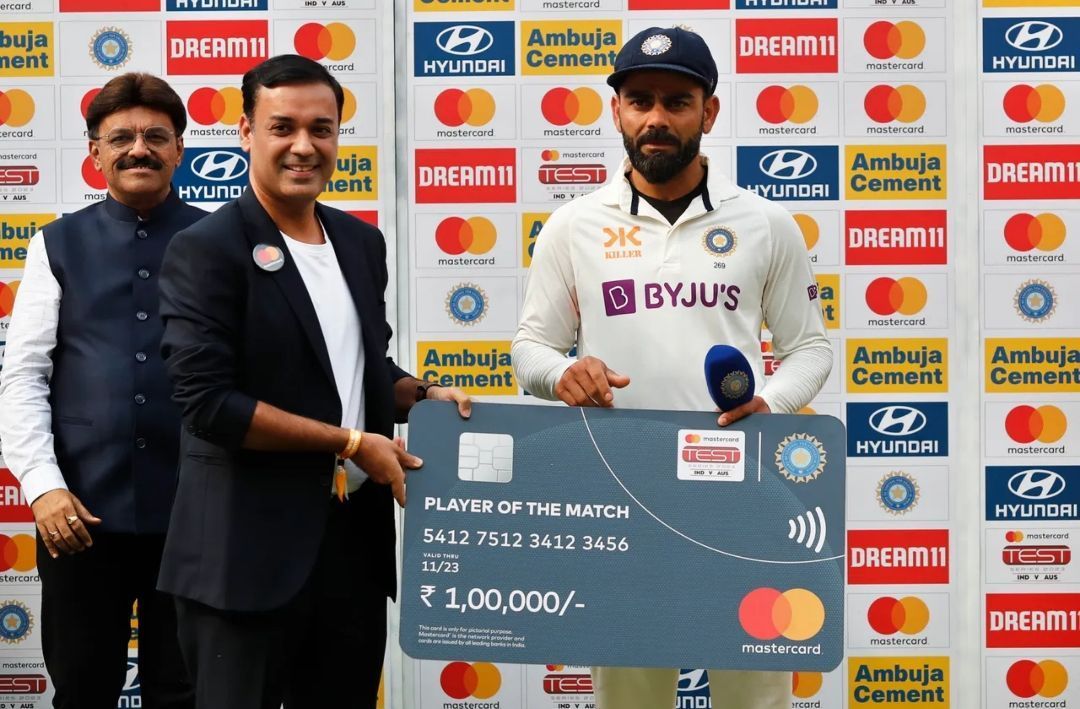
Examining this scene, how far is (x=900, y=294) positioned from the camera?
3.70 meters

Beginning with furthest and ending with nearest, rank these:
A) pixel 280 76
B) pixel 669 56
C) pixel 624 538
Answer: pixel 669 56
pixel 624 538
pixel 280 76

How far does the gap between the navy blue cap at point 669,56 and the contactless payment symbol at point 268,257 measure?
827 millimetres

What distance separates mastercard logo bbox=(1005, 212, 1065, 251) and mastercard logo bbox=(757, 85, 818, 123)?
0.73 metres

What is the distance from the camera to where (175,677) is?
276cm

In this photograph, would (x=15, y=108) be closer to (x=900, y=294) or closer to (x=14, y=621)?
(x=14, y=621)

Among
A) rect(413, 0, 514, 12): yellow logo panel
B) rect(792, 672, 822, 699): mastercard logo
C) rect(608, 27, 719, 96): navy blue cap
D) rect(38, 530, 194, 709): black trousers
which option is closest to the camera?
rect(608, 27, 719, 96): navy blue cap

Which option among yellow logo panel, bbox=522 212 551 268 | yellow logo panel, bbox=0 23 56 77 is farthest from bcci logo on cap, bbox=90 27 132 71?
yellow logo panel, bbox=522 212 551 268

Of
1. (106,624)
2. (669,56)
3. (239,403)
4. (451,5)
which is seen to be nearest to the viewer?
(239,403)

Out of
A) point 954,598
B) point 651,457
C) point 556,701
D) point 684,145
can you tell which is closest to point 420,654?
point 651,457

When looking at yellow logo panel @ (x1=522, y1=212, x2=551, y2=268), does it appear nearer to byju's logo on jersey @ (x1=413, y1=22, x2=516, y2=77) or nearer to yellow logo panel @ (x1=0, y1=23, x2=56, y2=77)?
byju's logo on jersey @ (x1=413, y1=22, x2=516, y2=77)

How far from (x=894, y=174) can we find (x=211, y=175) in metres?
2.20

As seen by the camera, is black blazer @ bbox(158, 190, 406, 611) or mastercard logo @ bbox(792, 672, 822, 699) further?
mastercard logo @ bbox(792, 672, 822, 699)

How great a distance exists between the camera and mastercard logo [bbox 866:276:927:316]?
3701 millimetres

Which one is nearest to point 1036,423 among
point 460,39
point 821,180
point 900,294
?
point 900,294
